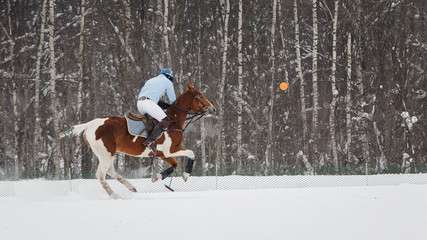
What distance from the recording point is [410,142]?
21.5 meters

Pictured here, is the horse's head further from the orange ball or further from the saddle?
the orange ball

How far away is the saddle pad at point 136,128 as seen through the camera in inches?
466

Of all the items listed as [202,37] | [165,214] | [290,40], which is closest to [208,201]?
[165,214]

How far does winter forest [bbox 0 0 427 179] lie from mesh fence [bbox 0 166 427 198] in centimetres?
192

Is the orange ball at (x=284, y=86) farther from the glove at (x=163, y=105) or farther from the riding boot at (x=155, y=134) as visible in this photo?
the riding boot at (x=155, y=134)

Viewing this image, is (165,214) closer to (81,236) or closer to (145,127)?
(81,236)

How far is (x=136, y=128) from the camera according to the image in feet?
38.9

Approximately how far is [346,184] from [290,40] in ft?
36.3

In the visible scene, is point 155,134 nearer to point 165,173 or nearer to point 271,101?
point 165,173

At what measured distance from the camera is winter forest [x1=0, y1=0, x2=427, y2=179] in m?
21.5

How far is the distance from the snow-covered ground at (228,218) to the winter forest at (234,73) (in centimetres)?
1051

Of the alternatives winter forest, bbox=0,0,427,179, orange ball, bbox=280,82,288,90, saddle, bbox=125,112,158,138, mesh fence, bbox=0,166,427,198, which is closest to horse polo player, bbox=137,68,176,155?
saddle, bbox=125,112,158,138

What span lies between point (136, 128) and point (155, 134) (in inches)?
16.3

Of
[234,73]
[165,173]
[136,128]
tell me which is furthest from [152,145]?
[234,73]
